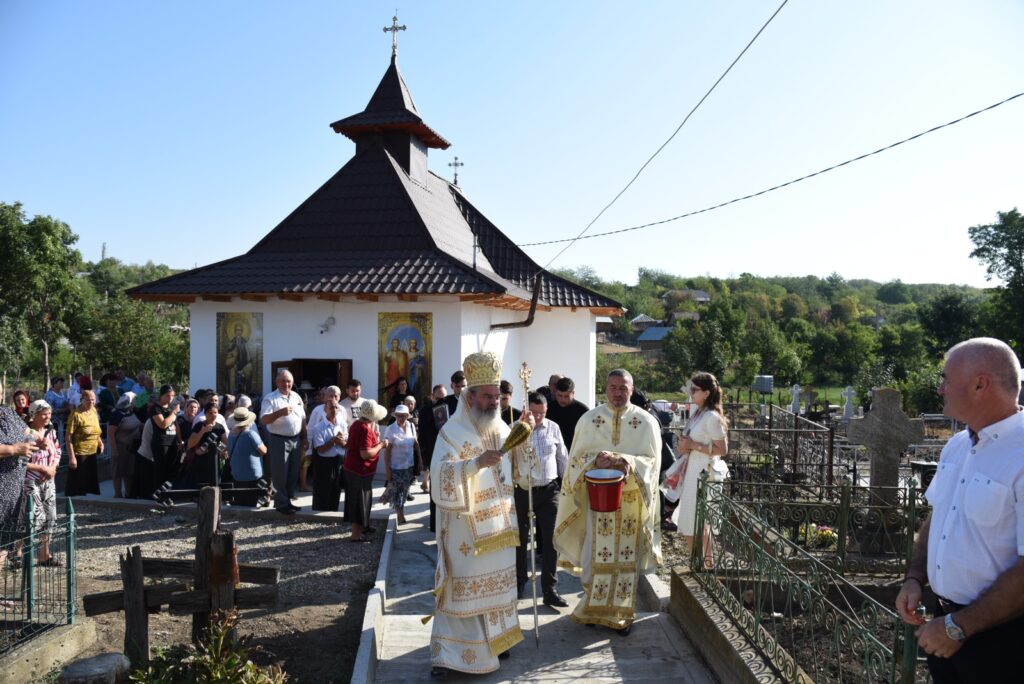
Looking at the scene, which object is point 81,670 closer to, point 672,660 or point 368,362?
point 672,660

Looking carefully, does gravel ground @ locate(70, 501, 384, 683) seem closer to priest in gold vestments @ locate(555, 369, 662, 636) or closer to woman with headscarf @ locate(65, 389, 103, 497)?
woman with headscarf @ locate(65, 389, 103, 497)

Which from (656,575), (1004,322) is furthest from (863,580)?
(1004,322)

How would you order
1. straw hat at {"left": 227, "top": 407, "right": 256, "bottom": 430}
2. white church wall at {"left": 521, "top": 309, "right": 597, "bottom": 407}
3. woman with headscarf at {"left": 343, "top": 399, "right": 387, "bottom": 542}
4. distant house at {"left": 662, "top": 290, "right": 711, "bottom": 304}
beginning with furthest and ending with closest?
distant house at {"left": 662, "top": 290, "right": 711, "bottom": 304}
white church wall at {"left": 521, "top": 309, "right": 597, "bottom": 407}
straw hat at {"left": 227, "top": 407, "right": 256, "bottom": 430}
woman with headscarf at {"left": 343, "top": 399, "right": 387, "bottom": 542}

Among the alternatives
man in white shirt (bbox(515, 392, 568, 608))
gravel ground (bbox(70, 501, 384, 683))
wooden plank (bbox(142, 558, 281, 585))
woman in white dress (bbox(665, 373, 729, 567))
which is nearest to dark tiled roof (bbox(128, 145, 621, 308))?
gravel ground (bbox(70, 501, 384, 683))

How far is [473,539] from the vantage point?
5.36 metres

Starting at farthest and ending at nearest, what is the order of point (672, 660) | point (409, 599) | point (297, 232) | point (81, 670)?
1. point (297, 232)
2. point (409, 599)
3. point (672, 660)
4. point (81, 670)

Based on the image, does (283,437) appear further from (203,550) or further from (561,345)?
(561,345)

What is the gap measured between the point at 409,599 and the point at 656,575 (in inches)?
91.8

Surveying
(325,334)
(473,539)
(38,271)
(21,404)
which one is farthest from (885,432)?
(38,271)

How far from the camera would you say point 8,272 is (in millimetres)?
27188

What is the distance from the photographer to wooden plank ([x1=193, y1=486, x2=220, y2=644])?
494cm

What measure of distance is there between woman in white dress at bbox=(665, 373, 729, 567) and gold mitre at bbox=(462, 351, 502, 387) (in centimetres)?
229

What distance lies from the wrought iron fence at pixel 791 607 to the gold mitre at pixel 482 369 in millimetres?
1911

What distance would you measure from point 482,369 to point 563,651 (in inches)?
85.4
